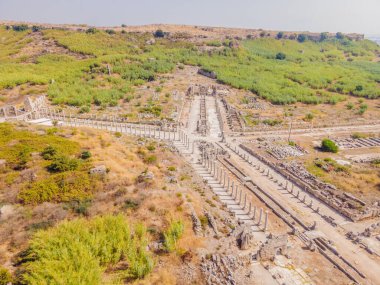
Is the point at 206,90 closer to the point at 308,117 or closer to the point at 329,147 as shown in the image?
the point at 308,117

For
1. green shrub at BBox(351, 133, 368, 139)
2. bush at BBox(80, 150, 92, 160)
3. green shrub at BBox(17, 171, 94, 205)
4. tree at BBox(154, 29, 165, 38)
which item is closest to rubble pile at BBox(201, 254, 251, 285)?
green shrub at BBox(17, 171, 94, 205)

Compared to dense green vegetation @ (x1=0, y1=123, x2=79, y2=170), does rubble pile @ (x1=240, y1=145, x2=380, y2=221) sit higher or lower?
lower

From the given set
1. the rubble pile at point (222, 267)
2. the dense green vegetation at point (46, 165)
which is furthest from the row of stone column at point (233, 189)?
the dense green vegetation at point (46, 165)

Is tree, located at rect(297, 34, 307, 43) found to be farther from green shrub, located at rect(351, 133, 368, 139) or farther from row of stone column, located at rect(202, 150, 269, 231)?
row of stone column, located at rect(202, 150, 269, 231)

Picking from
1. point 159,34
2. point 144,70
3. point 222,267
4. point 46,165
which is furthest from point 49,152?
point 159,34

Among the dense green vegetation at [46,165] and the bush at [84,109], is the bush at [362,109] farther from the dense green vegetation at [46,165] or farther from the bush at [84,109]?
the dense green vegetation at [46,165]

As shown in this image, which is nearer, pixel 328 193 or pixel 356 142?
pixel 328 193

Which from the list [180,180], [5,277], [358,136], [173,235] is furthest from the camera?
[358,136]
